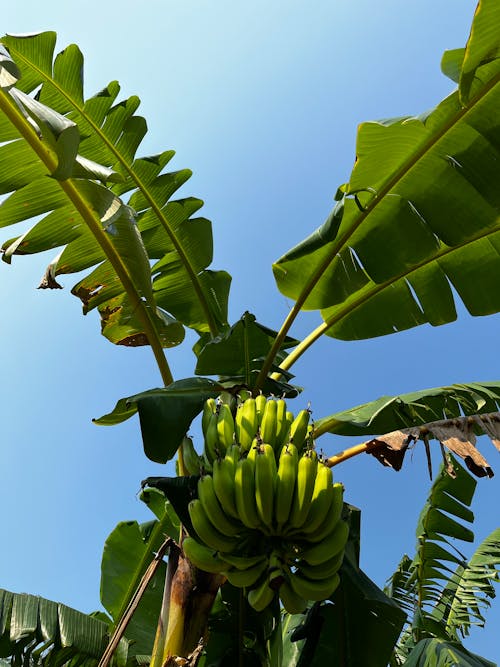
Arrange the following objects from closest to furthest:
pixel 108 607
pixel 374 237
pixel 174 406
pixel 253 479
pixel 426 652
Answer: pixel 253 479 < pixel 174 406 < pixel 426 652 < pixel 374 237 < pixel 108 607

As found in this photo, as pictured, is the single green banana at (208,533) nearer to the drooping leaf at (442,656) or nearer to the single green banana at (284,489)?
the single green banana at (284,489)

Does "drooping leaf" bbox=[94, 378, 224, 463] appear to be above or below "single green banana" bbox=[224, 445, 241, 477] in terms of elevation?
above

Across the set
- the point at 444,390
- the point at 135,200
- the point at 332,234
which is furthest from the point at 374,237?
the point at 135,200

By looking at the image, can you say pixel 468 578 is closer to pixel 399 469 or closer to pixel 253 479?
pixel 399 469

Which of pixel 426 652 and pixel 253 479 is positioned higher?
pixel 253 479

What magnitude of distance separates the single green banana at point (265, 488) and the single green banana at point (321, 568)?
0.18 meters

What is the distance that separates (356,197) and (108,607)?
250 cm

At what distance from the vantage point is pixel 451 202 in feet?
7.89

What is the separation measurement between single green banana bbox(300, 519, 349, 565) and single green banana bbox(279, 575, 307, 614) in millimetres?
91

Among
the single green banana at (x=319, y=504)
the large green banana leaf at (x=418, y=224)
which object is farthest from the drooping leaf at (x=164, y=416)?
the large green banana leaf at (x=418, y=224)

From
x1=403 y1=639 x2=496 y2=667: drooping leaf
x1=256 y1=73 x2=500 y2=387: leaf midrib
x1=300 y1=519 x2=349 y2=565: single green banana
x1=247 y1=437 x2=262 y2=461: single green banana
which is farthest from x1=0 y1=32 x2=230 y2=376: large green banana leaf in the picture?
x1=403 y1=639 x2=496 y2=667: drooping leaf

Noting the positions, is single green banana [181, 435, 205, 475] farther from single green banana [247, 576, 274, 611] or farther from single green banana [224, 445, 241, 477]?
single green banana [247, 576, 274, 611]

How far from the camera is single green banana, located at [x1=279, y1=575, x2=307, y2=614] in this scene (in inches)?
62.6

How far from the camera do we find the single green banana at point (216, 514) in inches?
63.8
